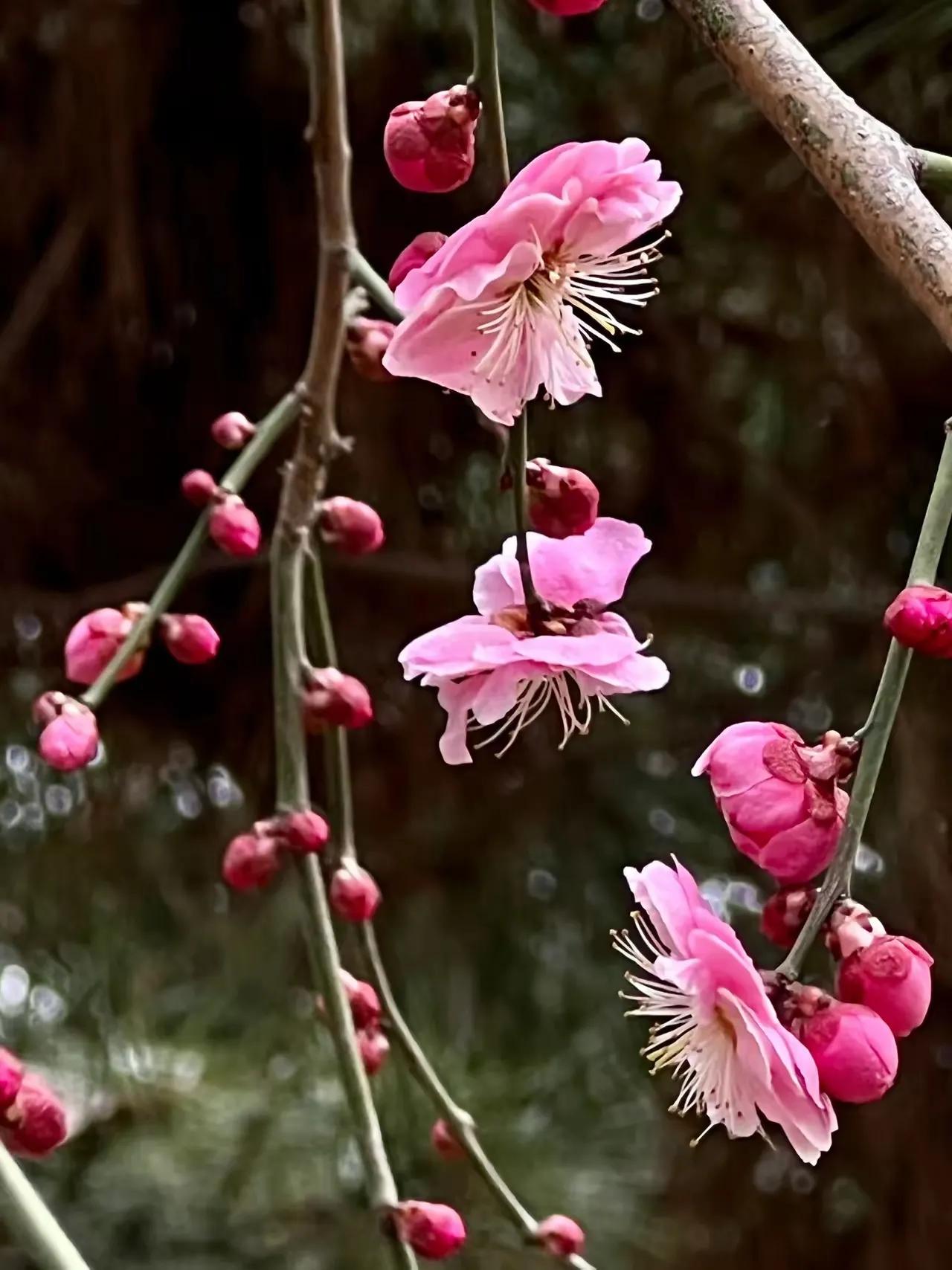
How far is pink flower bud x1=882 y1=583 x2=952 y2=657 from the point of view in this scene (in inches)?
8.6

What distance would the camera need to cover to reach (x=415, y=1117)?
61 cm

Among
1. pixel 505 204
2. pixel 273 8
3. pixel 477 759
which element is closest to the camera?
pixel 505 204

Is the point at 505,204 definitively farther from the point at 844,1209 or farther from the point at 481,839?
the point at 844,1209

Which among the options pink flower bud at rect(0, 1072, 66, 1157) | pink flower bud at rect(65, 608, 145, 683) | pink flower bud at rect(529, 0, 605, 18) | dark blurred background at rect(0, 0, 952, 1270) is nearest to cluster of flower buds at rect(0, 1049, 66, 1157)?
pink flower bud at rect(0, 1072, 66, 1157)

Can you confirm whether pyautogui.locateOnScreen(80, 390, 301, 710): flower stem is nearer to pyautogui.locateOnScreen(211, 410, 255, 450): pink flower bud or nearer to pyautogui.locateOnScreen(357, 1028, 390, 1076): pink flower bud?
pyautogui.locateOnScreen(211, 410, 255, 450): pink flower bud

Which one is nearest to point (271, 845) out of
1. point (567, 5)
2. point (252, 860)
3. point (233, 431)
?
point (252, 860)

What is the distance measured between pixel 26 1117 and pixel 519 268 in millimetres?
195

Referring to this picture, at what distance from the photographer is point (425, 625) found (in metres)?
0.68

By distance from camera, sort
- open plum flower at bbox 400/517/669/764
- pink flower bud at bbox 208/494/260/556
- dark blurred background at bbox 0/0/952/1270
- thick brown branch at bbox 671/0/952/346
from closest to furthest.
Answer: thick brown branch at bbox 671/0/952/346, open plum flower at bbox 400/517/669/764, pink flower bud at bbox 208/494/260/556, dark blurred background at bbox 0/0/952/1270

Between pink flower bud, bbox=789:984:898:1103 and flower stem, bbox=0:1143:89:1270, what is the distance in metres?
0.12

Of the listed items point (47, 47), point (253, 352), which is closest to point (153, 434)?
point (253, 352)

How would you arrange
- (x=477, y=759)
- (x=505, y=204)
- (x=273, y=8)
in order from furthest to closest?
(x=477, y=759) < (x=273, y=8) < (x=505, y=204)

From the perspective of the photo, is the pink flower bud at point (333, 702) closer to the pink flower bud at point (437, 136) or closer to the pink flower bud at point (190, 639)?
the pink flower bud at point (190, 639)

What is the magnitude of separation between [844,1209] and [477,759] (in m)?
0.28
